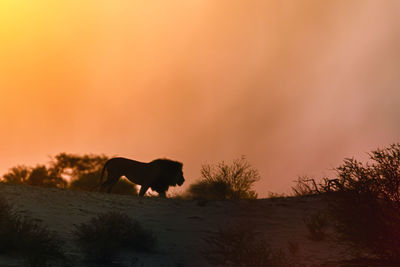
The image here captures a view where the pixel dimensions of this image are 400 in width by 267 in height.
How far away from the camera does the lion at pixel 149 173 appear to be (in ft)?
94.6

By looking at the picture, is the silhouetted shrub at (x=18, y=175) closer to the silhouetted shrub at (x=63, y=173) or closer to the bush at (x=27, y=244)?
the silhouetted shrub at (x=63, y=173)

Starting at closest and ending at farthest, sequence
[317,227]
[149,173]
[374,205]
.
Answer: [374,205]
[317,227]
[149,173]

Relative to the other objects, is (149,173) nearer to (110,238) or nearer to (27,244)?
(110,238)

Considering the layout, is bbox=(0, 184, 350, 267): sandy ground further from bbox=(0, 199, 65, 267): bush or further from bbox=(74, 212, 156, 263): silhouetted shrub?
bbox=(0, 199, 65, 267): bush

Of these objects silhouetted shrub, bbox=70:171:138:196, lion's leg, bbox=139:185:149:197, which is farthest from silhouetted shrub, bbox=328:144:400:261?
silhouetted shrub, bbox=70:171:138:196

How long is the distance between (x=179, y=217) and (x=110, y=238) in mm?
6340

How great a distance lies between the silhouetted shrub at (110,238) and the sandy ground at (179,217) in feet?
1.06

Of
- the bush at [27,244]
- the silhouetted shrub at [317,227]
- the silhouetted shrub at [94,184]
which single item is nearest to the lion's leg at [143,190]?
the silhouetted shrub at [317,227]

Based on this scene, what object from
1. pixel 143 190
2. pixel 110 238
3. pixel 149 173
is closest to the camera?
pixel 110 238

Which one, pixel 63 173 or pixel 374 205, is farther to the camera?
pixel 63 173

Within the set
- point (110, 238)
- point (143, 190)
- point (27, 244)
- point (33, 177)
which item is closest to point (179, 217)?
point (143, 190)

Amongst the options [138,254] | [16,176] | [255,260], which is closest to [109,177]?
[16,176]

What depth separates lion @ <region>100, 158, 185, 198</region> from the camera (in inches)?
1135

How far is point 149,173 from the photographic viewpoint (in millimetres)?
28891
